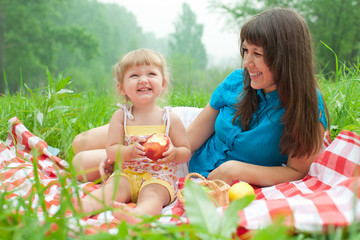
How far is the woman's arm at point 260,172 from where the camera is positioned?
1864 millimetres

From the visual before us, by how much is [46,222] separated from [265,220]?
27.5 inches

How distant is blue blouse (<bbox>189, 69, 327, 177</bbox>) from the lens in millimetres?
1883

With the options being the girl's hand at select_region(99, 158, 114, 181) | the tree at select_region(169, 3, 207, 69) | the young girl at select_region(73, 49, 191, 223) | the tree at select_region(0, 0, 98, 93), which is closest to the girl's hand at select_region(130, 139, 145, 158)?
the young girl at select_region(73, 49, 191, 223)

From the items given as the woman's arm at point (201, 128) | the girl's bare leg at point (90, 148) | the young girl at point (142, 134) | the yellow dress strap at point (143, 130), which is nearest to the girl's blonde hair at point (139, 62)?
the young girl at point (142, 134)

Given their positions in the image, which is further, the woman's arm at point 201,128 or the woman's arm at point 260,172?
the woman's arm at point 201,128

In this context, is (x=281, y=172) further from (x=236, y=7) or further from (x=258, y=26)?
(x=236, y=7)

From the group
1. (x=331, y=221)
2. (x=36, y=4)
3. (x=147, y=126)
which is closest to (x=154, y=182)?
(x=147, y=126)

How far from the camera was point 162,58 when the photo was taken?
78.3 inches

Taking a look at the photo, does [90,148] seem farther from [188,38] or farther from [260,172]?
[188,38]

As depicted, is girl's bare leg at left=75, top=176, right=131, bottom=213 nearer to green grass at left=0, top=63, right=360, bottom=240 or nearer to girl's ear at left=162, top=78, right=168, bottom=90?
green grass at left=0, top=63, right=360, bottom=240

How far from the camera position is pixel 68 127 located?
257 cm

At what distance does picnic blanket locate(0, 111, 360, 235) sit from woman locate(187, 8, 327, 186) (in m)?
0.11

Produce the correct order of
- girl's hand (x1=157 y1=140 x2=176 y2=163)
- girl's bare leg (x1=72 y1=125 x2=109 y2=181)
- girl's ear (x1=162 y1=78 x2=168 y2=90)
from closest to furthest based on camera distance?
girl's hand (x1=157 y1=140 x2=176 y2=163)
girl's ear (x1=162 y1=78 x2=168 y2=90)
girl's bare leg (x1=72 y1=125 x2=109 y2=181)

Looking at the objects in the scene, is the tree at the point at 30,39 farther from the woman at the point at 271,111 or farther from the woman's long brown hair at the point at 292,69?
the woman's long brown hair at the point at 292,69
